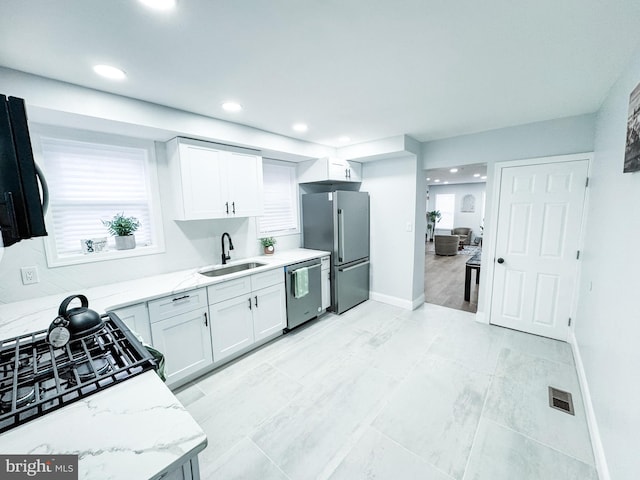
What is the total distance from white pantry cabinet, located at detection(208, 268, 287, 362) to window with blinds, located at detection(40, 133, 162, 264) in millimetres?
925

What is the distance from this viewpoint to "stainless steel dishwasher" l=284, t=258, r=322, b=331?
10.3 feet

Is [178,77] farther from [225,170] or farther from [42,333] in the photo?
[42,333]

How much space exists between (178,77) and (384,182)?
293 centimetres

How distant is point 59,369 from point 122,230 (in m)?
1.70

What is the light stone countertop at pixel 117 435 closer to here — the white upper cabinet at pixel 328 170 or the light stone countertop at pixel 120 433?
the light stone countertop at pixel 120 433

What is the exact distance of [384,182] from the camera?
399cm

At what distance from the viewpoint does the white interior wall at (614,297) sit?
1294 millimetres

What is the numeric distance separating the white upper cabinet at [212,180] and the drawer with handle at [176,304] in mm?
754

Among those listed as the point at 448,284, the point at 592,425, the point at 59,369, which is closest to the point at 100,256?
the point at 59,369

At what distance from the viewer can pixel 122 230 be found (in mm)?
2381

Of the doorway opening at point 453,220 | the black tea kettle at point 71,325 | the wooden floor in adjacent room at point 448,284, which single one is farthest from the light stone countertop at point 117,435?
the doorway opening at point 453,220

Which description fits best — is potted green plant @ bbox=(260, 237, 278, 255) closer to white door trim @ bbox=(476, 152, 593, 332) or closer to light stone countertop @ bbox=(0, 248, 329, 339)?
light stone countertop @ bbox=(0, 248, 329, 339)

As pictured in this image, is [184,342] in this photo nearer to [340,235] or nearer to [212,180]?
[212,180]

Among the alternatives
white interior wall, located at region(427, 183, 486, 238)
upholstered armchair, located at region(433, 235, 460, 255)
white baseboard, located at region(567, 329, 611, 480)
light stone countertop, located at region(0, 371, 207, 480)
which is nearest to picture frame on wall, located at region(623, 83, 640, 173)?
white baseboard, located at region(567, 329, 611, 480)
